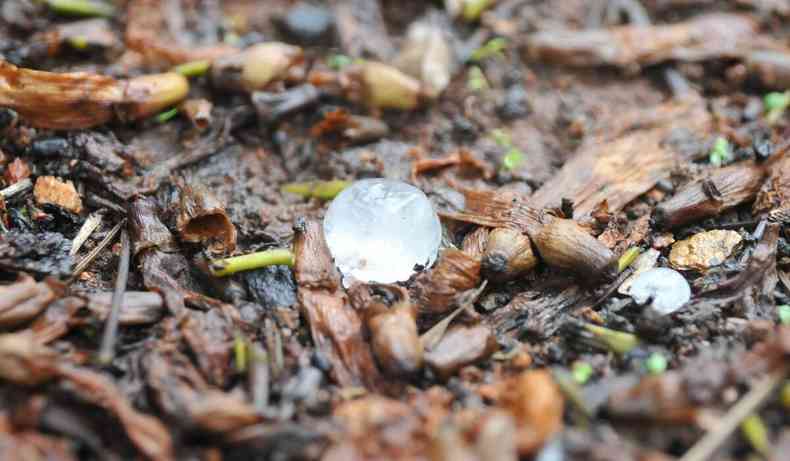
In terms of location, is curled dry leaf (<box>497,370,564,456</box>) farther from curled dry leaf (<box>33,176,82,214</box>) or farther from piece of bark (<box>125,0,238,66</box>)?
piece of bark (<box>125,0,238,66</box>)

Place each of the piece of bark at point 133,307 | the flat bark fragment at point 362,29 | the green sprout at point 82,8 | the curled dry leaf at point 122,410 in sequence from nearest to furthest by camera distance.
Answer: the curled dry leaf at point 122,410 < the piece of bark at point 133,307 < the green sprout at point 82,8 < the flat bark fragment at point 362,29

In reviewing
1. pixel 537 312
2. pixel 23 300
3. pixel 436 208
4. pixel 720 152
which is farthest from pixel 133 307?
pixel 720 152

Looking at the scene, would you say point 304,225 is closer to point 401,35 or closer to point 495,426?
point 495,426

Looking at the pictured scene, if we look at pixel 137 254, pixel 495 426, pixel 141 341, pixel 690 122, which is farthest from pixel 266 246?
pixel 690 122

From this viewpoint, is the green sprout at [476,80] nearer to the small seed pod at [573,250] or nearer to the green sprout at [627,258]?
the small seed pod at [573,250]

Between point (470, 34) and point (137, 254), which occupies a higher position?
point (470, 34)

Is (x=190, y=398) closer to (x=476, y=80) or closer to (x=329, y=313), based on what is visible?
(x=329, y=313)

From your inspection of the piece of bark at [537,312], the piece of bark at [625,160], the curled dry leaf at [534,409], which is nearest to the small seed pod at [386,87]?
the piece of bark at [625,160]
